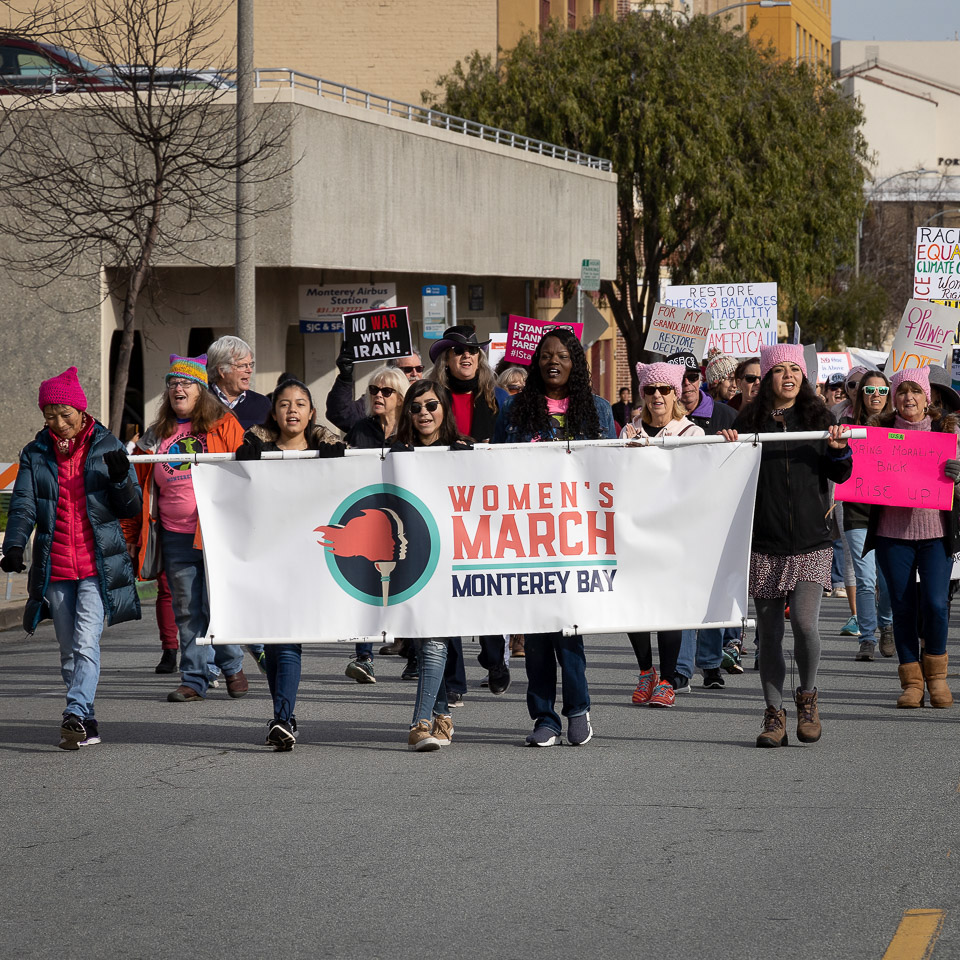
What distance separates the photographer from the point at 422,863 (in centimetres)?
643

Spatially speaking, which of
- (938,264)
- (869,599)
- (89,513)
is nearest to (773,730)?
(89,513)

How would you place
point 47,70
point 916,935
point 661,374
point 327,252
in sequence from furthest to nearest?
point 327,252, point 47,70, point 661,374, point 916,935

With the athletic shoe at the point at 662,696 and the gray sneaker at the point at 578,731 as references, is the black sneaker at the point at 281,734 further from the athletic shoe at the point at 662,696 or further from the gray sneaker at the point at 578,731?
the athletic shoe at the point at 662,696

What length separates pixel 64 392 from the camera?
353 inches

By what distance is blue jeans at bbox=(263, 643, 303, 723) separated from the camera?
8.68 meters

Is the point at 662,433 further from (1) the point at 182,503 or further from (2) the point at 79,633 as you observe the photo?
(2) the point at 79,633

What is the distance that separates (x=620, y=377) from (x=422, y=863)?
42.9 m

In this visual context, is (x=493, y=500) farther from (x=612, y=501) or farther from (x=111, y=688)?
(x=111, y=688)

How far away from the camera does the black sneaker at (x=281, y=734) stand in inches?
339

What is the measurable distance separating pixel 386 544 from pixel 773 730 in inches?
86.2

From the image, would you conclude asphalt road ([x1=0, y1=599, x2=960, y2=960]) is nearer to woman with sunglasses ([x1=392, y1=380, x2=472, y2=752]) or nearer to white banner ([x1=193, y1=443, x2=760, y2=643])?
woman with sunglasses ([x1=392, y1=380, x2=472, y2=752])

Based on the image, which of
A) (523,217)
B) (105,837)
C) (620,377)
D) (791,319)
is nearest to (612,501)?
(105,837)

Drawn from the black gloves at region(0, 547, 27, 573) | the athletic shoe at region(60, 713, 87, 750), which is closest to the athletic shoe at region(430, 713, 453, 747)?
the athletic shoe at region(60, 713, 87, 750)

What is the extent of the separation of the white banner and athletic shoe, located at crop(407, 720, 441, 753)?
47cm
